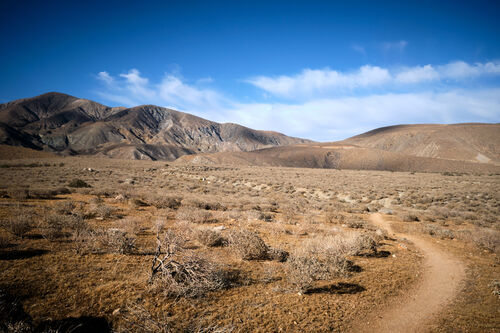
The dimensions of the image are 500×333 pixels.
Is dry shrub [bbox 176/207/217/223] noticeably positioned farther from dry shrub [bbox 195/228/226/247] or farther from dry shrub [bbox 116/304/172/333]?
dry shrub [bbox 116/304/172/333]

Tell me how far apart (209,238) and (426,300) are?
6192 millimetres

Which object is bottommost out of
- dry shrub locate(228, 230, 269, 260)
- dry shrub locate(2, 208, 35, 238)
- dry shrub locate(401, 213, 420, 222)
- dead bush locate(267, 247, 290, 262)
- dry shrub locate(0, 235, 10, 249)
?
dry shrub locate(401, 213, 420, 222)

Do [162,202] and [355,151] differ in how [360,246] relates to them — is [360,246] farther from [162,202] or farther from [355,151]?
[355,151]

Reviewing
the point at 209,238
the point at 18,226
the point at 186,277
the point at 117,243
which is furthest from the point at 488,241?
the point at 18,226

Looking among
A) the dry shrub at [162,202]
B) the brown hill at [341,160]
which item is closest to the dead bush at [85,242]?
the dry shrub at [162,202]

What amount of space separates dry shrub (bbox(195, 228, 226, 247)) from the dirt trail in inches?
193

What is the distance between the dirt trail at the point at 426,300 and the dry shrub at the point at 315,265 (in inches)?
52.7

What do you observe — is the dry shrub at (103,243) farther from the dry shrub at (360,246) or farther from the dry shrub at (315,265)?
the dry shrub at (360,246)

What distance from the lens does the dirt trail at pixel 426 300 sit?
4.39 meters

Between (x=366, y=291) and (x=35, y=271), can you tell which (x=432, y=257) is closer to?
(x=366, y=291)

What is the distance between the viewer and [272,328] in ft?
13.2

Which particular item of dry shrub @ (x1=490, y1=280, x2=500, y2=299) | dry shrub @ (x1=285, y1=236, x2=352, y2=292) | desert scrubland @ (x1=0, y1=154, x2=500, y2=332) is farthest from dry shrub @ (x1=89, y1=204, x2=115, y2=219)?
dry shrub @ (x1=490, y1=280, x2=500, y2=299)

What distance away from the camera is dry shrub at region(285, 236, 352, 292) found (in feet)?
17.3

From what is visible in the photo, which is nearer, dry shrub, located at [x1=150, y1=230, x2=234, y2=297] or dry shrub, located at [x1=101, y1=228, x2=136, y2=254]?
dry shrub, located at [x1=150, y1=230, x2=234, y2=297]
